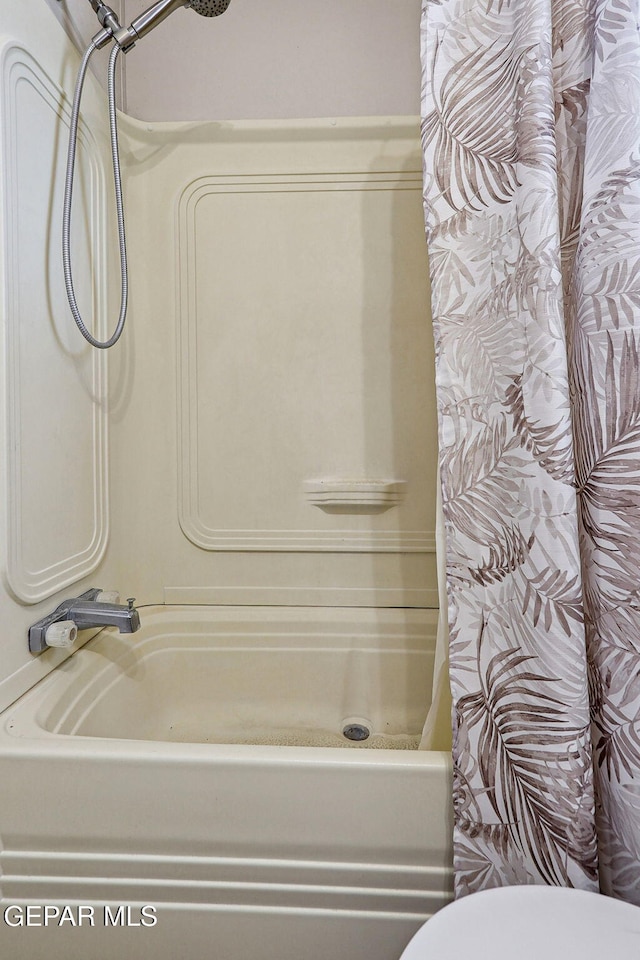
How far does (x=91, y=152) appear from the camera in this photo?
1.33m

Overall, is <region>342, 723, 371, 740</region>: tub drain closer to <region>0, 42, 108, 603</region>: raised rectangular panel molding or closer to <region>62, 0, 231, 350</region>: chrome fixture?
<region>0, 42, 108, 603</region>: raised rectangular panel molding

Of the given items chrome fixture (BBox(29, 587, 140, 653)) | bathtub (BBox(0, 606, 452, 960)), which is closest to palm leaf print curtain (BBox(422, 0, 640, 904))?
bathtub (BBox(0, 606, 452, 960))

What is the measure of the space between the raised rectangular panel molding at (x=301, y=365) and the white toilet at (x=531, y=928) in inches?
36.8

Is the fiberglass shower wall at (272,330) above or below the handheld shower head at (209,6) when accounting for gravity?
below

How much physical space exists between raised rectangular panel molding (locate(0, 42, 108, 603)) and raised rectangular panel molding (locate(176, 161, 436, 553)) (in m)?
0.30

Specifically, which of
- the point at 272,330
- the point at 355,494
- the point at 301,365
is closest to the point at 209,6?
the point at 272,330

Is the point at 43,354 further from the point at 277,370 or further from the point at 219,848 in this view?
the point at 219,848

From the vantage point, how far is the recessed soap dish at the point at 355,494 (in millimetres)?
1538

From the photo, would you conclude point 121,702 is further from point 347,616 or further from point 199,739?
point 347,616

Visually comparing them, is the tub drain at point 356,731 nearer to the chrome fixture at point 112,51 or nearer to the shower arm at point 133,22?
the chrome fixture at point 112,51

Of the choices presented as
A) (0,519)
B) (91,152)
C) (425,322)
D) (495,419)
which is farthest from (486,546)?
(91,152)

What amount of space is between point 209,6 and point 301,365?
0.81 meters

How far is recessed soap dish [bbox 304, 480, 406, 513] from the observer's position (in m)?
1.54

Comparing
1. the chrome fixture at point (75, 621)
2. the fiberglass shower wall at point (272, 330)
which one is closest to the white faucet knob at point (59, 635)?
the chrome fixture at point (75, 621)
